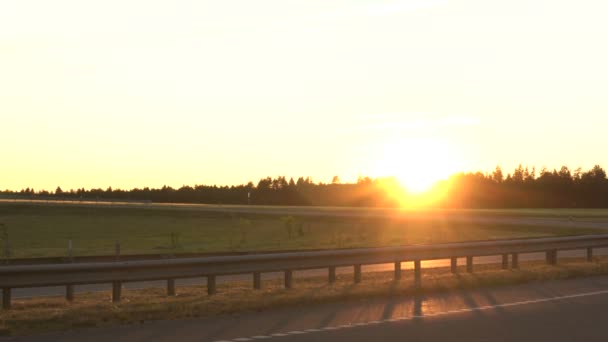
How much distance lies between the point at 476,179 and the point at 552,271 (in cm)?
11747

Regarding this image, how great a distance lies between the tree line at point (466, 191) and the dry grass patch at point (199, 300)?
91.3m

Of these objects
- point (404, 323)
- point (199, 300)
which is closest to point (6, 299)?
point (199, 300)

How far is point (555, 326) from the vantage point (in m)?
11.8

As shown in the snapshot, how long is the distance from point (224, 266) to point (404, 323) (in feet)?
12.9

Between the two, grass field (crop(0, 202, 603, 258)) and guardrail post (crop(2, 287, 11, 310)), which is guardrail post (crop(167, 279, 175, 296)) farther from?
grass field (crop(0, 202, 603, 258))

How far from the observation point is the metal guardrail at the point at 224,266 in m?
12.5

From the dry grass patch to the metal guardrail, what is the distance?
1.21ft

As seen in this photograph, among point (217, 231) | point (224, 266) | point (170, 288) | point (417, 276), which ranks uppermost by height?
point (224, 266)

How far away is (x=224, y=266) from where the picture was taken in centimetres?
1477

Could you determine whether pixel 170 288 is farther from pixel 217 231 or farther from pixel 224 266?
pixel 217 231

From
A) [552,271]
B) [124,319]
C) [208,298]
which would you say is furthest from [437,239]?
[124,319]

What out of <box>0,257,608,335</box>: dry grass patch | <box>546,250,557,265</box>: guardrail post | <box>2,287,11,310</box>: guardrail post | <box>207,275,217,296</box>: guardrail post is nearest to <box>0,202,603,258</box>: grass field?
<box>546,250,557,265</box>: guardrail post

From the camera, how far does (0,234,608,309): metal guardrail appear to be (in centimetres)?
1254

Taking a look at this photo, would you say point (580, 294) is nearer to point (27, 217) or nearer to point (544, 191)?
point (27, 217)
